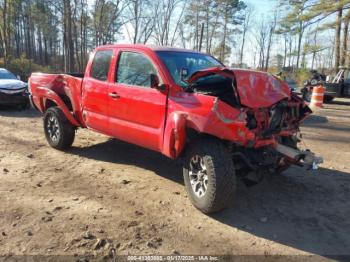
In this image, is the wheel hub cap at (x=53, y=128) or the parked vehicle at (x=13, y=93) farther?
the parked vehicle at (x=13, y=93)

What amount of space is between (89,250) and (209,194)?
56.4 inches

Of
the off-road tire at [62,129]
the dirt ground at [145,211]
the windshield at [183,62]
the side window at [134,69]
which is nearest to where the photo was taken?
the dirt ground at [145,211]

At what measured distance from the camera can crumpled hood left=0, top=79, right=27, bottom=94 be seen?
12359mm

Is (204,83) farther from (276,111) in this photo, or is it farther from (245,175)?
(245,175)

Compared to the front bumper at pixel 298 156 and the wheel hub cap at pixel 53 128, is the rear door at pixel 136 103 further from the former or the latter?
the wheel hub cap at pixel 53 128

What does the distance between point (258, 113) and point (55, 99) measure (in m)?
4.06

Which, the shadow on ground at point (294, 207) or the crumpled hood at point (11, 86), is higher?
the crumpled hood at point (11, 86)

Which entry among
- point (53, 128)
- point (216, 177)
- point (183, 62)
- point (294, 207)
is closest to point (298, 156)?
point (294, 207)

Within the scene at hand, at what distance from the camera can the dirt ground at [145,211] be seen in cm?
366

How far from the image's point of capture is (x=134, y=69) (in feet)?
18.1

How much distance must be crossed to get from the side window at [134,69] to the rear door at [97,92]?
0.30 m

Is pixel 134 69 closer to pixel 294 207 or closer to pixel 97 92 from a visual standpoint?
pixel 97 92

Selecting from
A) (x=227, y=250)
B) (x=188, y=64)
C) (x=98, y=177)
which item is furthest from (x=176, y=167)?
(x=227, y=250)

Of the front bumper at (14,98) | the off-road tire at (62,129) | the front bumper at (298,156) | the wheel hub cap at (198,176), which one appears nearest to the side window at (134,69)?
the wheel hub cap at (198,176)
